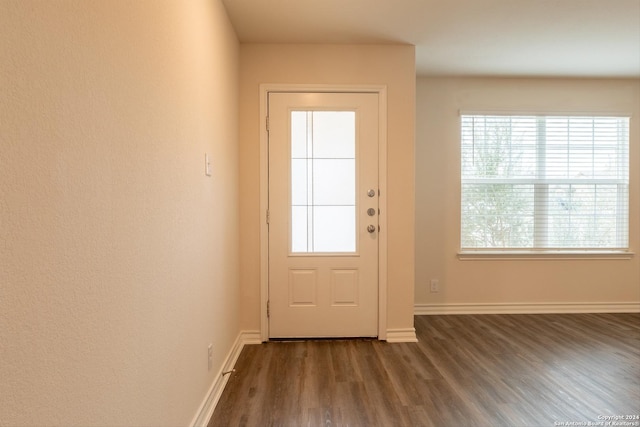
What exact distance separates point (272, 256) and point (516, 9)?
8.15 feet

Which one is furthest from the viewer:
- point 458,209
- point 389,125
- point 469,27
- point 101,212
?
point 458,209

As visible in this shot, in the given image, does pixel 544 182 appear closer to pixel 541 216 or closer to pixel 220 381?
pixel 541 216

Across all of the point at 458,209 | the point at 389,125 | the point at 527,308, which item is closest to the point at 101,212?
the point at 389,125

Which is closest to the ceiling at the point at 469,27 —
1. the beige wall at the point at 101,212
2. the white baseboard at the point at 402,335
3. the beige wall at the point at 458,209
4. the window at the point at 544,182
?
the beige wall at the point at 458,209

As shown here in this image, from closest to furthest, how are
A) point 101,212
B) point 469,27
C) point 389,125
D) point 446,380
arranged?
point 101,212
point 446,380
point 469,27
point 389,125

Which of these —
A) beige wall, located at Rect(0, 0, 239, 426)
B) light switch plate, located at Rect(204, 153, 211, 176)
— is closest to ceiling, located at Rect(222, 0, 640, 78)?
beige wall, located at Rect(0, 0, 239, 426)

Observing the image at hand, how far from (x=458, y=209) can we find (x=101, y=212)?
319cm

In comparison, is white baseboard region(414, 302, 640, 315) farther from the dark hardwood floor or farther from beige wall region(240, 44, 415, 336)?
beige wall region(240, 44, 415, 336)

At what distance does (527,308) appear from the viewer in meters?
3.37

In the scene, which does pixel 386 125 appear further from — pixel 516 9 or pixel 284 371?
pixel 284 371

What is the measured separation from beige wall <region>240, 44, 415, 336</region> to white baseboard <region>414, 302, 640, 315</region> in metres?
0.82

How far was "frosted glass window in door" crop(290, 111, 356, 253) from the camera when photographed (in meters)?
2.64

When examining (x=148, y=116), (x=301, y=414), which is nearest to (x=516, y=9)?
(x=148, y=116)

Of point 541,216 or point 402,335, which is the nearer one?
point 402,335
